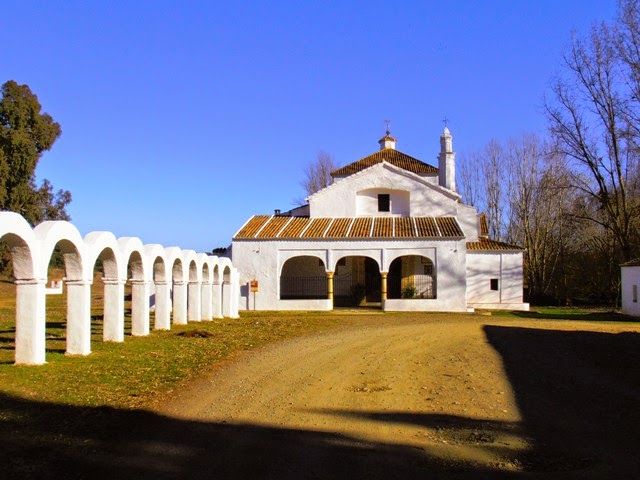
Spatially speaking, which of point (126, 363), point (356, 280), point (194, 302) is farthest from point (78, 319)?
point (356, 280)

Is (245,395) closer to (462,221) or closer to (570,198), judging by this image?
(462,221)

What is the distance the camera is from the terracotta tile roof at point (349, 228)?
103ft

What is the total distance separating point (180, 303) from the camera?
70.5 feet

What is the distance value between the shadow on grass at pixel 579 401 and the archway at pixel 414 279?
Result: 56.9 feet

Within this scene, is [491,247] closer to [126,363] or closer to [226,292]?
[226,292]

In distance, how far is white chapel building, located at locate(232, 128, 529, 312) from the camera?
3081 centimetres

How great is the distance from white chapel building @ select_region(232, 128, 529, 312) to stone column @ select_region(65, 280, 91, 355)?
59.4 ft

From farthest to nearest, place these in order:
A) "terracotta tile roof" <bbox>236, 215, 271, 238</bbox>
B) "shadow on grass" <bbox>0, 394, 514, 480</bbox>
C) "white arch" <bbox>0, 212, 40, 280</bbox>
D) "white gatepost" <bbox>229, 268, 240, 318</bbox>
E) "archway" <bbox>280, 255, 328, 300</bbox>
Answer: "archway" <bbox>280, 255, 328, 300</bbox>
"terracotta tile roof" <bbox>236, 215, 271, 238</bbox>
"white gatepost" <bbox>229, 268, 240, 318</bbox>
"white arch" <bbox>0, 212, 40, 280</bbox>
"shadow on grass" <bbox>0, 394, 514, 480</bbox>

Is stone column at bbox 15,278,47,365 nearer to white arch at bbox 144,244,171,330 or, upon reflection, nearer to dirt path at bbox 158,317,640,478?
dirt path at bbox 158,317,640,478

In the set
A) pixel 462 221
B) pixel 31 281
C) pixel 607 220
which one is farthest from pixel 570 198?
pixel 31 281

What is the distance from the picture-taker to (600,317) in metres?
29.0

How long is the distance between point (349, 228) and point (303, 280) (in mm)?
4645

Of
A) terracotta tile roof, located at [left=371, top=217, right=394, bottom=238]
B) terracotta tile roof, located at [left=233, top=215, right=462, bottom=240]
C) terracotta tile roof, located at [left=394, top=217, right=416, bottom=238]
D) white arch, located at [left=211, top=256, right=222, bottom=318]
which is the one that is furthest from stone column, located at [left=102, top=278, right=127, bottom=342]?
terracotta tile roof, located at [left=394, top=217, right=416, bottom=238]

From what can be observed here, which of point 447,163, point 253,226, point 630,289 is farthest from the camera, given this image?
point 447,163
